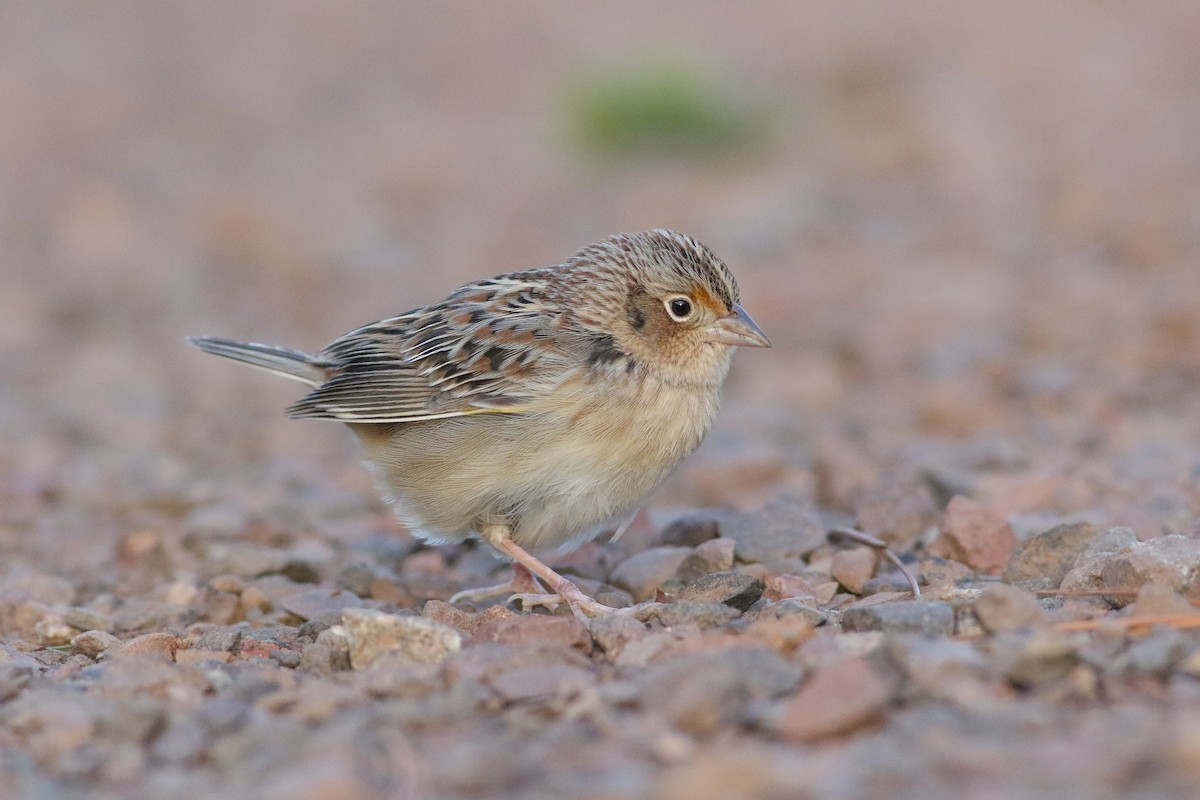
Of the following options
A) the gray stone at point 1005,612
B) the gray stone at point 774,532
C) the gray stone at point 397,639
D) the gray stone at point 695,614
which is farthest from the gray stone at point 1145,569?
the gray stone at point 397,639

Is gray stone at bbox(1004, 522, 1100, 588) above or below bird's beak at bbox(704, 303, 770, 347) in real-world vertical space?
below

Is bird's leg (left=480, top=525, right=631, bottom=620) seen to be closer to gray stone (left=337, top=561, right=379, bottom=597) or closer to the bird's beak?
gray stone (left=337, top=561, right=379, bottom=597)

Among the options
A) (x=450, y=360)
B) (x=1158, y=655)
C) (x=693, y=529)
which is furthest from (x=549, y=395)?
(x=1158, y=655)

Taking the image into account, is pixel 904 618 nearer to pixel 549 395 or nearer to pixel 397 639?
pixel 397 639

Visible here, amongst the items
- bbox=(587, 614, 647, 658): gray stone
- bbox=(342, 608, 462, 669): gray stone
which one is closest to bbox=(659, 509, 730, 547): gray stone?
bbox=(587, 614, 647, 658): gray stone

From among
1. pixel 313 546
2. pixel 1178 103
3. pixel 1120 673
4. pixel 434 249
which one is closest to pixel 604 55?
pixel 434 249

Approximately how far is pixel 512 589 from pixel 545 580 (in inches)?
11.6

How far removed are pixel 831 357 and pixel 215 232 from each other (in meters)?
5.41

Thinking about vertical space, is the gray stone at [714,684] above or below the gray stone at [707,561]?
above

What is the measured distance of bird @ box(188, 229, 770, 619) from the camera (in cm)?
570

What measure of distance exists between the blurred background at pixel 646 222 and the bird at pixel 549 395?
1.02 metres

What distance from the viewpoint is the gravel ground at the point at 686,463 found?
378 centimetres

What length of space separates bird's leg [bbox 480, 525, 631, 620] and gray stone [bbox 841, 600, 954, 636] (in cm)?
108

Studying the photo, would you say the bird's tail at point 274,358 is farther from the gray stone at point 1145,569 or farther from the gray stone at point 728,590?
the gray stone at point 1145,569
